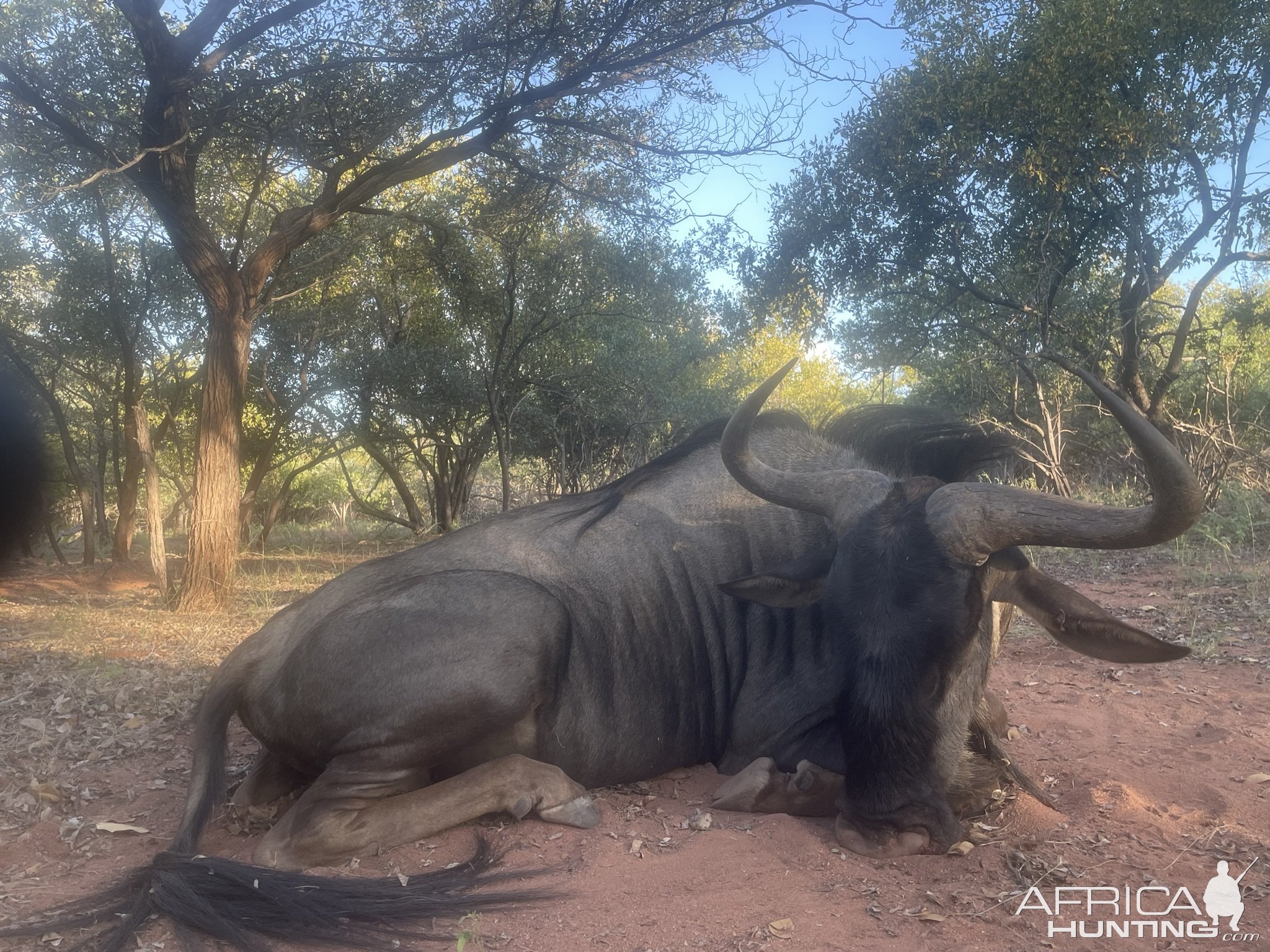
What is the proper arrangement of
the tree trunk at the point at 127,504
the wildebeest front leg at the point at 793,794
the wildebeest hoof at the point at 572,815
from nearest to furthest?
the wildebeest hoof at the point at 572,815
the wildebeest front leg at the point at 793,794
the tree trunk at the point at 127,504

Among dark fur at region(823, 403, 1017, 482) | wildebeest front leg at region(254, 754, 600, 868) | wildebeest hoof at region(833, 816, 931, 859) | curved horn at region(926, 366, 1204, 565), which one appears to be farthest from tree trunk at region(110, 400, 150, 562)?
curved horn at region(926, 366, 1204, 565)

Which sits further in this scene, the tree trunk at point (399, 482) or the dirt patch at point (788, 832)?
the tree trunk at point (399, 482)

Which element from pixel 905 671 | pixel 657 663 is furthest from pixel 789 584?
pixel 657 663

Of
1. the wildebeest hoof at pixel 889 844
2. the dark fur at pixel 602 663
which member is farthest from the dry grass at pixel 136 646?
the wildebeest hoof at pixel 889 844

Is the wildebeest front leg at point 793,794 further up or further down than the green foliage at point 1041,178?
further down

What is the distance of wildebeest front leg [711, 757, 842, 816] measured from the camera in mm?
3779

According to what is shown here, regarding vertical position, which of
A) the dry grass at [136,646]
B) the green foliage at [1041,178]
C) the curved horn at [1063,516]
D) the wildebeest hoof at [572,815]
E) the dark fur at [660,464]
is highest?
the green foliage at [1041,178]

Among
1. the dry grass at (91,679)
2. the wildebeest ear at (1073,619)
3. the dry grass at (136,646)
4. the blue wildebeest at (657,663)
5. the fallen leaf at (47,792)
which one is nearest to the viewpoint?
the blue wildebeest at (657,663)

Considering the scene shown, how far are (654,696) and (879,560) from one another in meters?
1.31

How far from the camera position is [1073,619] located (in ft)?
11.6

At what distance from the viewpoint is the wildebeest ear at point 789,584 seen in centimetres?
386

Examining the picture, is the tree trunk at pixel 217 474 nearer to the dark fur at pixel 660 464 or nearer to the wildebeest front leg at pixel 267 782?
the wildebeest front leg at pixel 267 782

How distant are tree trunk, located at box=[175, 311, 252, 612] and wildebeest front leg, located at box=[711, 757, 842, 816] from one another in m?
6.56

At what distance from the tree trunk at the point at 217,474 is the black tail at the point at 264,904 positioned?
6017 mm
